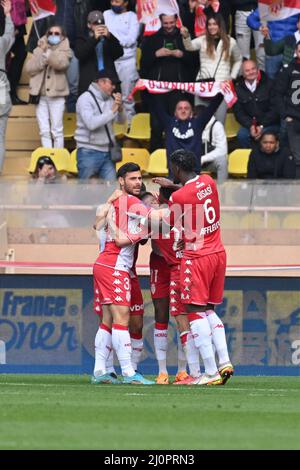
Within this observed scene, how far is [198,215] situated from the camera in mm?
13008

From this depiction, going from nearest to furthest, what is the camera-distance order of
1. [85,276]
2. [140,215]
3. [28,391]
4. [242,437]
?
[242,437] → [28,391] → [140,215] → [85,276]

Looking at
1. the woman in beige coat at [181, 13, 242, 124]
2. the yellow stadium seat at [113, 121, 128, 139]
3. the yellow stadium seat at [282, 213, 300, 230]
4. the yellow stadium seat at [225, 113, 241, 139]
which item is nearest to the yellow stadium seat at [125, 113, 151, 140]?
the yellow stadium seat at [113, 121, 128, 139]

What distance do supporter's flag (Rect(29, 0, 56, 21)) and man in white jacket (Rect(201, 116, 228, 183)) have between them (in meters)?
3.34

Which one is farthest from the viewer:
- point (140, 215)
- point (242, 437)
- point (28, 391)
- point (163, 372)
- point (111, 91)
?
point (111, 91)

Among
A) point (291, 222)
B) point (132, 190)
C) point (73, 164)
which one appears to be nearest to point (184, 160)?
point (132, 190)

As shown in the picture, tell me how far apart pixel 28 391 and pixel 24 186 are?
6.54 m

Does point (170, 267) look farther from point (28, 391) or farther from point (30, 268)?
point (30, 268)

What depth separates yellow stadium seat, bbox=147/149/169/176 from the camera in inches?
789

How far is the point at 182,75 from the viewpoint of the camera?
2106 cm

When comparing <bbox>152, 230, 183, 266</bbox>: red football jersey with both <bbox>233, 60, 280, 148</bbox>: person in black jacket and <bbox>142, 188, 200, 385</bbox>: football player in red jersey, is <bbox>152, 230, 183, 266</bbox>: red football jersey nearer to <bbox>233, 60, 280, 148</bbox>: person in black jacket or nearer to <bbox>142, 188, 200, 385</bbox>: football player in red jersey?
<bbox>142, 188, 200, 385</bbox>: football player in red jersey

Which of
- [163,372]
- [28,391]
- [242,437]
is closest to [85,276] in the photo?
[163,372]

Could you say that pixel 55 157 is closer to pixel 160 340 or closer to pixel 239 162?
pixel 239 162

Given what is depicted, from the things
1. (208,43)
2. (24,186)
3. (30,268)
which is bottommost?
(30,268)

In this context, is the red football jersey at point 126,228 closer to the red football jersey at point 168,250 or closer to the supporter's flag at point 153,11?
the red football jersey at point 168,250
